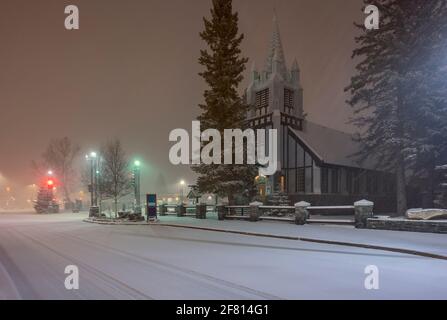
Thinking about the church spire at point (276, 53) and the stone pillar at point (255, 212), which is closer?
the stone pillar at point (255, 212)

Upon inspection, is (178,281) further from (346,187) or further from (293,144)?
(346,187)

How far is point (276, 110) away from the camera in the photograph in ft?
124

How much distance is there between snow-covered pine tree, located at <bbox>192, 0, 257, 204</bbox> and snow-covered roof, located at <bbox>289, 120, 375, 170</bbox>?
786 cm

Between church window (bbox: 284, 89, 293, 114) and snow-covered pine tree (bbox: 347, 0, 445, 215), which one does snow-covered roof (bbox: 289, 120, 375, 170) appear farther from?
snow-covered pine tree (bbox: 347, 0, 445, 215)

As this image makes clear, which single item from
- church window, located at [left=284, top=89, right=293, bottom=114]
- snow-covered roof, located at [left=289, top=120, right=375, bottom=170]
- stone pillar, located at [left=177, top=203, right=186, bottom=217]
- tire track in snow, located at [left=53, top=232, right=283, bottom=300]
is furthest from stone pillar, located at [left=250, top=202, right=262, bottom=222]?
church window, located at [left=284, top=89, right=293, bottom=114]

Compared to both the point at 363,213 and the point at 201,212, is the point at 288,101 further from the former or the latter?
the point at 363,213

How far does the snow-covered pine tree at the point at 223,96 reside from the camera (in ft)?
99.6

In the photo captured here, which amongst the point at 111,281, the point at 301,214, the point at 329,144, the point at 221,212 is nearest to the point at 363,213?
the point at 301,214

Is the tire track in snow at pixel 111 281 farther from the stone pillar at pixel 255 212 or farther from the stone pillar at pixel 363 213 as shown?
the stone pillar at pixel 255 212

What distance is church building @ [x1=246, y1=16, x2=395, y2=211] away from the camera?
35438 mm

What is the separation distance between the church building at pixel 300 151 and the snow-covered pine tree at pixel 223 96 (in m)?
2.75

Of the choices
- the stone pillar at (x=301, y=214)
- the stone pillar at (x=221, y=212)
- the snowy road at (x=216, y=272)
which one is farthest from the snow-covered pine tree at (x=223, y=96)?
the snowy road at (x=216, y=272)
